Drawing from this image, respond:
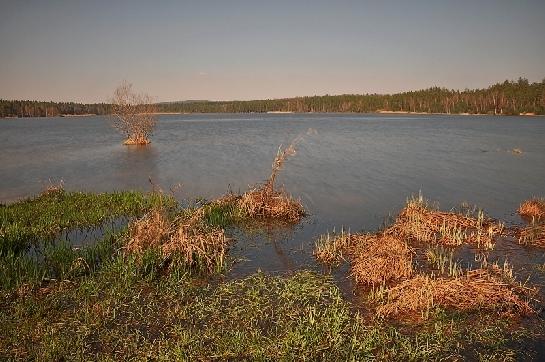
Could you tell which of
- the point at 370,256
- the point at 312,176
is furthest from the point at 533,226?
the point at 312,176

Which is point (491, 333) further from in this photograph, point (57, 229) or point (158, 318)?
point (57, 229)

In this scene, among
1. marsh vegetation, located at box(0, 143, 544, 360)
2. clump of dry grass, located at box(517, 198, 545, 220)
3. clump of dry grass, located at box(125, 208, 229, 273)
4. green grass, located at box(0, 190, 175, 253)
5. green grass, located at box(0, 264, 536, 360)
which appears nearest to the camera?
green grass, located at box(0, 264, 536, 360)

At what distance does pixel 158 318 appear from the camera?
9.56m

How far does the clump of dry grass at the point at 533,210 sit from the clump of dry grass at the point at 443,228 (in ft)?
7.32

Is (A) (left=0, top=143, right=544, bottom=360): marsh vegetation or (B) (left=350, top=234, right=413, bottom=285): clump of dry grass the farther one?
(B) (left=350, top=234, right=413, bottom=285): clump of dry grass

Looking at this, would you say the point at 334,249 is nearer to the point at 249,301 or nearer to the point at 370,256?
the point at 370,256

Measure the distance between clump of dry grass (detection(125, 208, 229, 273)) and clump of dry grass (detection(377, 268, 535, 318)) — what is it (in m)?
5.08

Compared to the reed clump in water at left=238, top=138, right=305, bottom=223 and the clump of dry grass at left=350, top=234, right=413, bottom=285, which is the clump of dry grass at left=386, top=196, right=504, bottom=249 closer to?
the clump of dry grass at left=350, top=234, right=413, bottom=285

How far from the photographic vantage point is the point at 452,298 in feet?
33.0

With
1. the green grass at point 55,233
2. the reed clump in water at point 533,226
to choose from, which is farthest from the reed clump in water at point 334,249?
the green grass at point 55,233

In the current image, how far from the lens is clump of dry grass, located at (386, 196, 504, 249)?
49.3ft

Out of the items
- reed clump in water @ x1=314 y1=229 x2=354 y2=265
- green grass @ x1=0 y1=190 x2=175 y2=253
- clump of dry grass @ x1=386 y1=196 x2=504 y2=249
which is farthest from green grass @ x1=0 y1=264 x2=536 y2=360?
clump of dry grass @ x1=386 y1=196 x2=504 y2=249

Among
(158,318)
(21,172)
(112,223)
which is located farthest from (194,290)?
(21,172)

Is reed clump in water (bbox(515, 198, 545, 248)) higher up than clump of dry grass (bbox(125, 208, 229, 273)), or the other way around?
clump of dry grass (bbox(125, 208, 229, 273))
